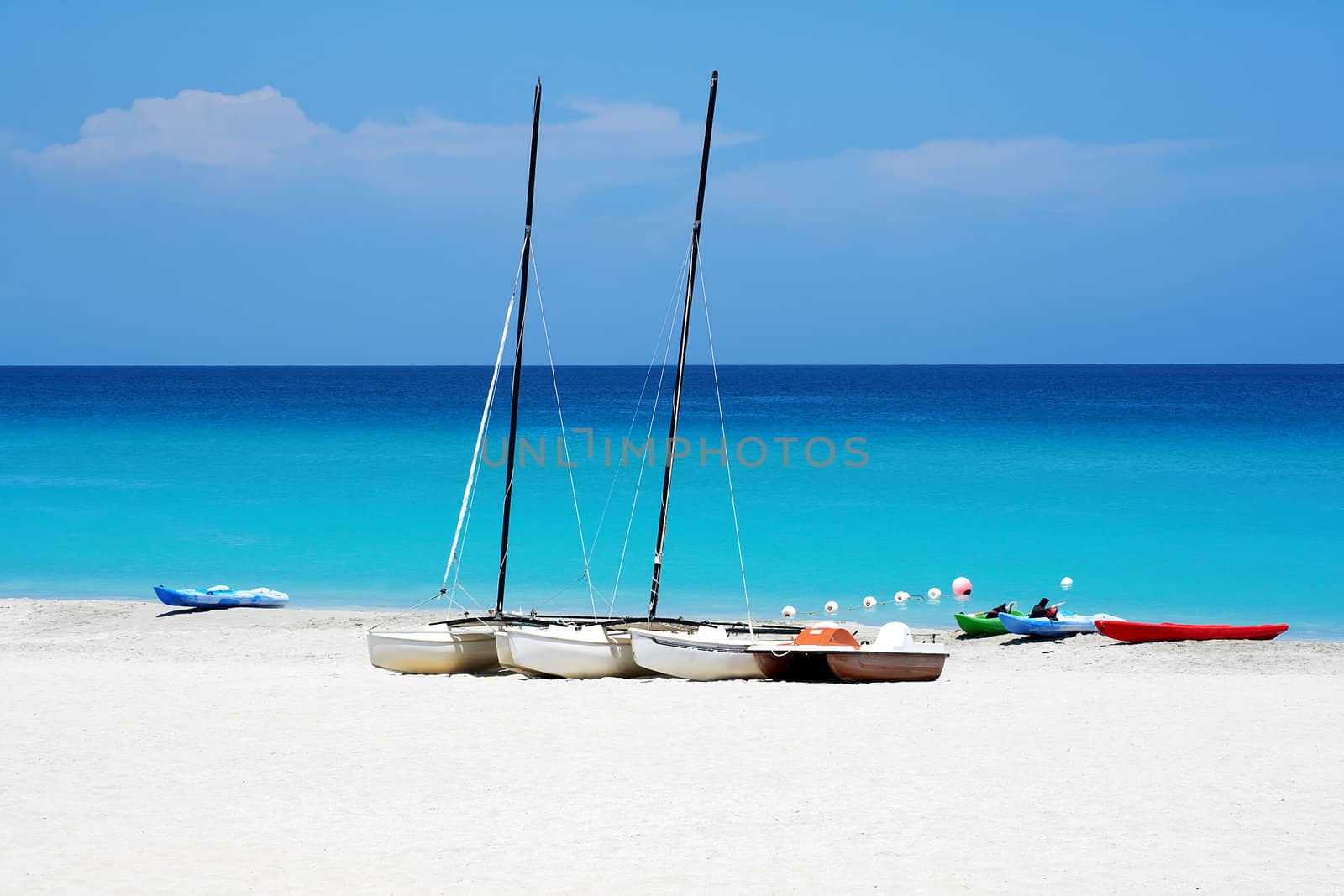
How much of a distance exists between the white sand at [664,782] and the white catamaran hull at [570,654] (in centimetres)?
33

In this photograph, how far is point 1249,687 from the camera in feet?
53.4

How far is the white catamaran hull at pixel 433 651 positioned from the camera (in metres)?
17.6

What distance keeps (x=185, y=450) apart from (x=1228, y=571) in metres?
47.9

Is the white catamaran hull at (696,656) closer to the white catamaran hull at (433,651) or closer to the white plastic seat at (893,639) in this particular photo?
the white plastic seat at (893,639)

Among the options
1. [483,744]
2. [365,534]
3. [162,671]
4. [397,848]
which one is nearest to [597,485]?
[365,534]

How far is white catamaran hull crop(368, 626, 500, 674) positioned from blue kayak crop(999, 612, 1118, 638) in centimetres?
866

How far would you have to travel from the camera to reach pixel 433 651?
57.7 ft

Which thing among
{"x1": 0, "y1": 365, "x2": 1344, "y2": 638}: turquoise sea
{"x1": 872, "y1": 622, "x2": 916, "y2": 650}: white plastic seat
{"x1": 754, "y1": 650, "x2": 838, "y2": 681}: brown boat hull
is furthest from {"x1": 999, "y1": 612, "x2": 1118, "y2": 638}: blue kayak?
{"x1": 754, "y1": 650, "x2": 838, "y2": 681}: brown boat hull

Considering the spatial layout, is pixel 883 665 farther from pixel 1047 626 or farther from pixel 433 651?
pixel 433 651

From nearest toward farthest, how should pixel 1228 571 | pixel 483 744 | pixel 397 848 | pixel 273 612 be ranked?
pixel 397 848 < pixel 483 744 < pixel 273 612 < pixel 1228 571

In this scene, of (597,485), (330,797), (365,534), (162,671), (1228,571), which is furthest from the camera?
(597,485)

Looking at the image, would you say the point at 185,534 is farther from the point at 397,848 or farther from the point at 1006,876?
the point at 1006,876

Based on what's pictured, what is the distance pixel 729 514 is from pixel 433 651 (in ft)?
74.0

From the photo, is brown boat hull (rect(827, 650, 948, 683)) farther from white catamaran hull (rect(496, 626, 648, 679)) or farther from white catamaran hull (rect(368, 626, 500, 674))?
white catamaran hull (rect(368, 626, 500, 674))
